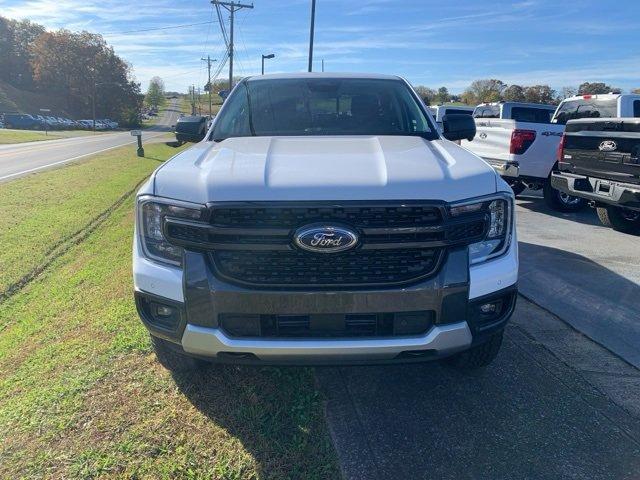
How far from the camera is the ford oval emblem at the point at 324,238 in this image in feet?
7.62

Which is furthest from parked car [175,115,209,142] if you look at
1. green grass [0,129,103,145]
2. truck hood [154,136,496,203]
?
green grass [0,129,103,145]

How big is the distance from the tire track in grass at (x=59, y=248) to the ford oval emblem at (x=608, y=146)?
7146 millimetres

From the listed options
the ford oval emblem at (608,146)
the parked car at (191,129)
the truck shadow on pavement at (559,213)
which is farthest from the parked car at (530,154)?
the parked car at (191,129)

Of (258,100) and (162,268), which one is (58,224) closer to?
(258,100)

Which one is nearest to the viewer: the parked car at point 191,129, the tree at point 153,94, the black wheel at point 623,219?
the parked car at point 191,129

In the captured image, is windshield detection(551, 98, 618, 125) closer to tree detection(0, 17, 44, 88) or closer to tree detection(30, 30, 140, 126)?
tree detection(30, 30, 140, 126)

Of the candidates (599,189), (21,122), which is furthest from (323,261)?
(21,122)

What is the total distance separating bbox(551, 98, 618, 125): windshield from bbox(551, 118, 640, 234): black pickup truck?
4.11 ft

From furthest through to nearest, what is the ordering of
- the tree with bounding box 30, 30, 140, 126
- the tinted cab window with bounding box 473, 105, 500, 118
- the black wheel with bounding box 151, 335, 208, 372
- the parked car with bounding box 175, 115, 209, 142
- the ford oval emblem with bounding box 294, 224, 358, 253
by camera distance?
the tree with bounding box 30, 30, 140, 126
the tinted cab window with bounding box 473, 105, 500, 118
the parked car with bounding box 175, 115, 209, 142
the black wheel with bounding box 151, 335, 208, 372
the ford oval emblem with bounding box 294, 224, 358, 253

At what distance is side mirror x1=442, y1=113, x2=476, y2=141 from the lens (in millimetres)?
4367

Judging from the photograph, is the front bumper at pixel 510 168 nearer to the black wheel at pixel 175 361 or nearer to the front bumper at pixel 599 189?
the front bumper at pixel 599 189

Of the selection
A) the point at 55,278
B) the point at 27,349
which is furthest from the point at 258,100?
the point at 55,278

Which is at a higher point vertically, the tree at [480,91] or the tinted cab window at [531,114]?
the tree at [480,91]

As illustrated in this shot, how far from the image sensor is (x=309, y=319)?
243 centimetres
